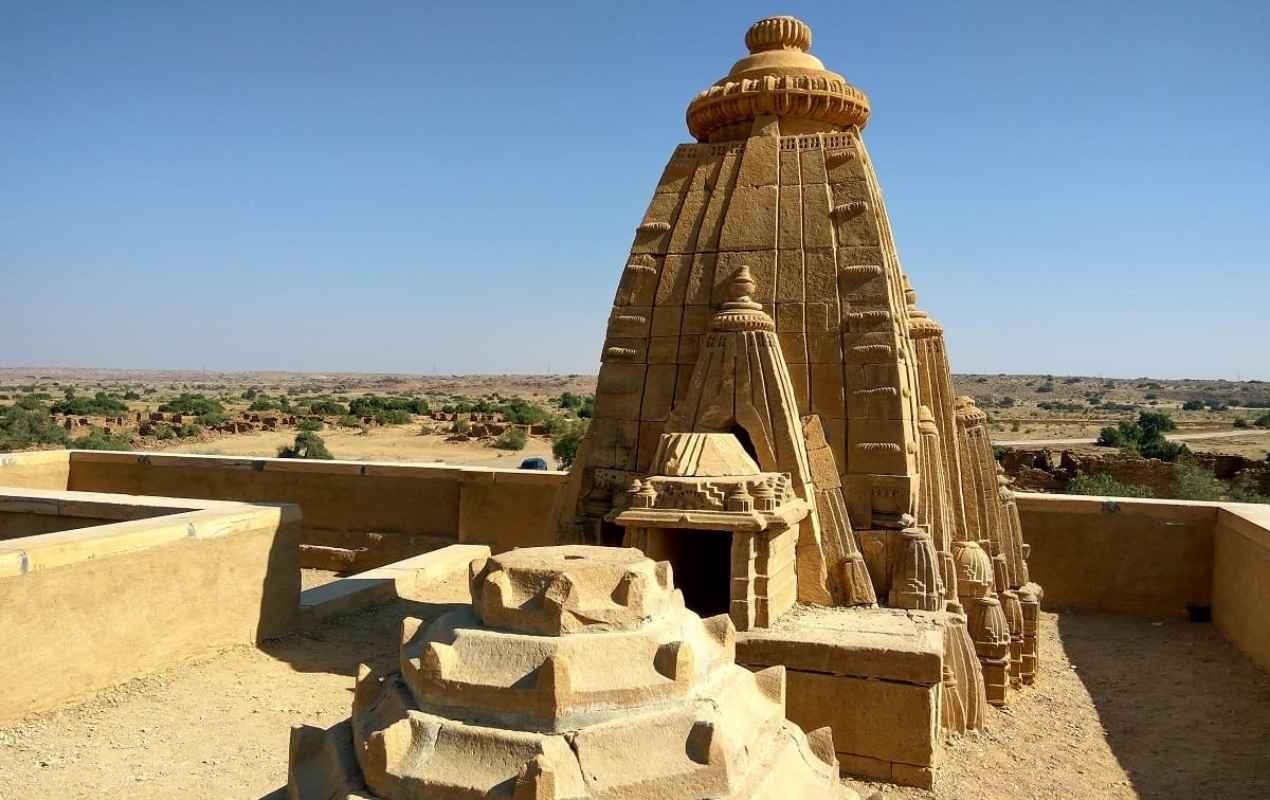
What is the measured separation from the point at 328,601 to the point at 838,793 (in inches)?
301

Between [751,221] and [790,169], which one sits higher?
[790,169]

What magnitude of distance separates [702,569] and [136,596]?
16.6 ft

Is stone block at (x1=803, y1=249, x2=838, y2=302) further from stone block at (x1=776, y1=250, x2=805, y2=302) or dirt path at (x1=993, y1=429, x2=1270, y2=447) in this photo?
dirt path at (x1=993, y1=429, x2=1270, y2=447)

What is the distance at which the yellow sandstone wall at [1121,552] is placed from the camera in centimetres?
1170

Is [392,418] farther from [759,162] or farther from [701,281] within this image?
[759,162]

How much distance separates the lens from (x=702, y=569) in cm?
916

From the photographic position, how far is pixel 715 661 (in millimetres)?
3221

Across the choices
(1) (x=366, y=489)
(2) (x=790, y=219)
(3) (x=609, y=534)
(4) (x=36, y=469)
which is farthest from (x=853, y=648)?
(4) (x=36, y=469)

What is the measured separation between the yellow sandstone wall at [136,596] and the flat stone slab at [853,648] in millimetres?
4672

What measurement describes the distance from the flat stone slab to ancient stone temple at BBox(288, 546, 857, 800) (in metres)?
3.97

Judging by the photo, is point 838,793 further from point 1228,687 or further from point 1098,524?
point 1098,524

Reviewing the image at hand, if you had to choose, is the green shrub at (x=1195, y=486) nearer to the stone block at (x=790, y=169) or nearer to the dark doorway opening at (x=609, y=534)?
the stone block at (x=790, y=169)

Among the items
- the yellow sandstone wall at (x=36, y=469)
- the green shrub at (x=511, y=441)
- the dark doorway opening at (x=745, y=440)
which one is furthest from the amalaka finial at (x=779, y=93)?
the green shrub at (x=511, y=441)

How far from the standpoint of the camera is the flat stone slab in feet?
23.1
